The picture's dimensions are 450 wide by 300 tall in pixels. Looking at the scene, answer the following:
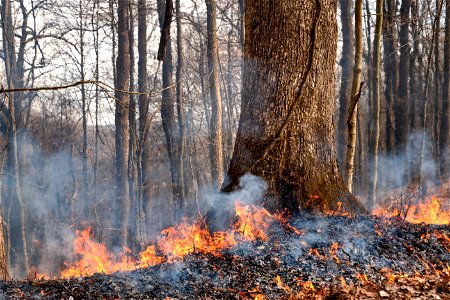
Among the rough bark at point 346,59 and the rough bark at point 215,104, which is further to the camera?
the rough bark at point 346,59

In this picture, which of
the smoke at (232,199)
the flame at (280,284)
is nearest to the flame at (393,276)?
the flame at (280,284)

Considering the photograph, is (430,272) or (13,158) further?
(13,158)

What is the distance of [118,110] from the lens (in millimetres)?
15727

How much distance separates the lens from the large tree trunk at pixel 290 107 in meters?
6.16

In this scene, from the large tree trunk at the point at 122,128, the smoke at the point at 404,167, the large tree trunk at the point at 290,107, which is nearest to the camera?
the large tree trunk at the point at 290,107

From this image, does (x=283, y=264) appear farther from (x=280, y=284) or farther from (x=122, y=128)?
(x=122, y=128)

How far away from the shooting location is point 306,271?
4.77 m

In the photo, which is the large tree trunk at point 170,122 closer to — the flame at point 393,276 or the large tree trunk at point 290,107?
the large tree trunk at point 290,107

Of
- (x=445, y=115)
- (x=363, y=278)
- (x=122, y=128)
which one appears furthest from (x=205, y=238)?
(x=445, y=115)

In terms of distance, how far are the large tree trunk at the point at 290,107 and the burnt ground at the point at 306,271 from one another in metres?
0.56

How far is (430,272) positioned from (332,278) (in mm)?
1143

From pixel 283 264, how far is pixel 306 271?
0.25 metres

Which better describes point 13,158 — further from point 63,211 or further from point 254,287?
point 254,287

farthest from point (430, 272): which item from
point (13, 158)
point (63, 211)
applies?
point (63, 211)
